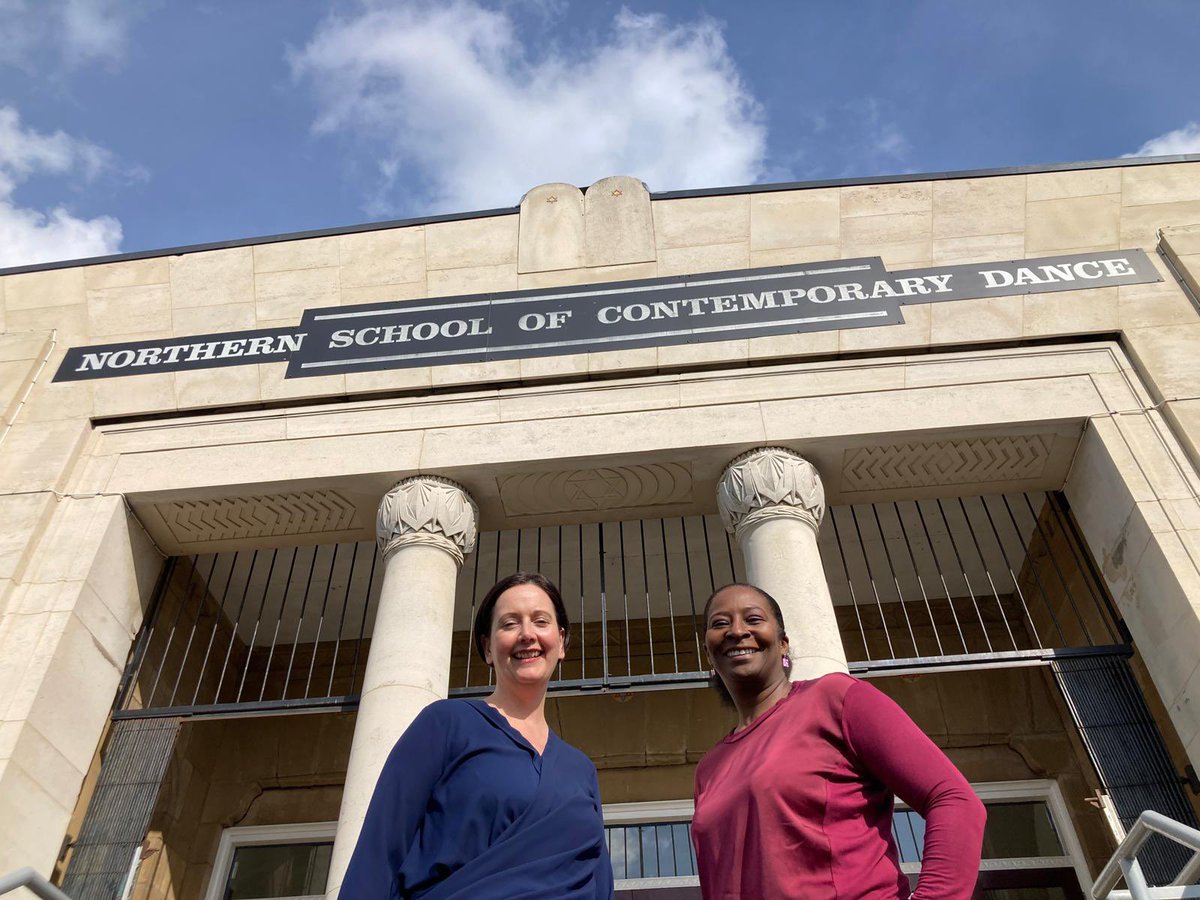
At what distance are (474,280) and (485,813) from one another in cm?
700

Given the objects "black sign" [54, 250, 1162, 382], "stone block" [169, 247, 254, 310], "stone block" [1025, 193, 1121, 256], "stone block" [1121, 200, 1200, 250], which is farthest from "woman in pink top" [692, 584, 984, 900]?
"stone block" [169, 247, 254, 310]

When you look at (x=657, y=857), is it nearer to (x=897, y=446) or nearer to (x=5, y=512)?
(x=897, y=446)

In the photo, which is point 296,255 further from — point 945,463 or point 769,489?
point 945,463

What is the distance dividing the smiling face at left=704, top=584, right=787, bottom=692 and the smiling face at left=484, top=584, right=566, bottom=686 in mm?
482

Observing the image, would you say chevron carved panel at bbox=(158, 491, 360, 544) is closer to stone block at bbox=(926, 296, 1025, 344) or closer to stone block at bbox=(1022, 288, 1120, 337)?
stone block at bbox=(926, 296, 1025, 344)

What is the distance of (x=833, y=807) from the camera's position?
2.33 metres

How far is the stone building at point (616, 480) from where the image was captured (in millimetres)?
6746

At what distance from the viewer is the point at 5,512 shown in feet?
24.7

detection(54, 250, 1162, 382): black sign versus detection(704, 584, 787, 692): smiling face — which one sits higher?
detection(54, 250, 1162, 382): black sign

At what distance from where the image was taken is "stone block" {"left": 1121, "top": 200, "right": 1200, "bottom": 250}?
8.32 meters

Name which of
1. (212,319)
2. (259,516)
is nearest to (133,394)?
(212,319)

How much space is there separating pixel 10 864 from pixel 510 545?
488 cm

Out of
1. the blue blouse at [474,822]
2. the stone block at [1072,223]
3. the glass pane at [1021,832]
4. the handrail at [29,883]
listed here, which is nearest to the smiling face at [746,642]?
the blue blouse at [474,822]

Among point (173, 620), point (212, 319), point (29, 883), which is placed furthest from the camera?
point (173, 620)
